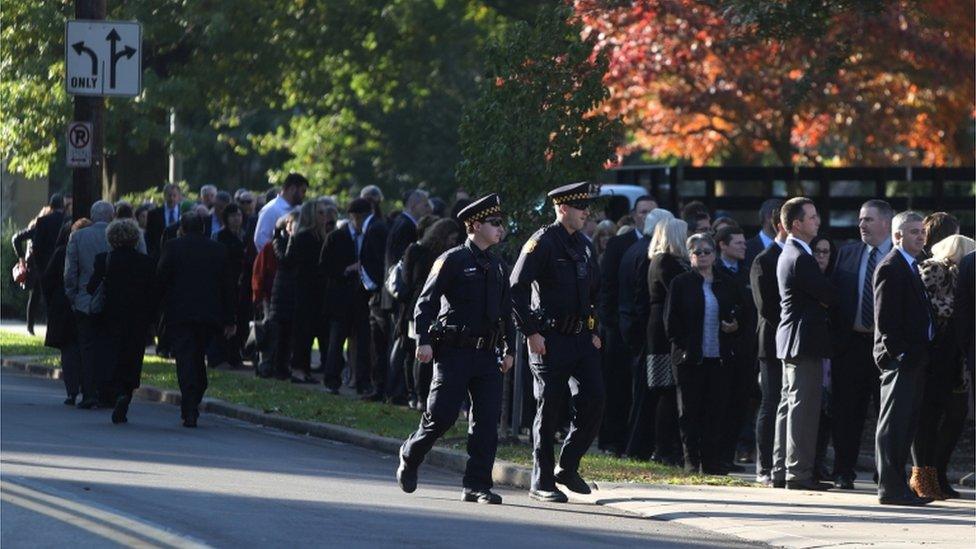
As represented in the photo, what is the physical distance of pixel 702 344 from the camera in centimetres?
1335

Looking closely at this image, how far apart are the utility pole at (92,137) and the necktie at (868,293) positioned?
990cm

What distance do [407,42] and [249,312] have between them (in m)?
14.7

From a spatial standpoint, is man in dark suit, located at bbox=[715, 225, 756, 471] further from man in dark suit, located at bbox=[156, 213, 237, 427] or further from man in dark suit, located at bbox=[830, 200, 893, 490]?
man in dark suit, located at bbox=[156, 213, 237, 427]

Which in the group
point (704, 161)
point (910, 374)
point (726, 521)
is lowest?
point (726, 521)

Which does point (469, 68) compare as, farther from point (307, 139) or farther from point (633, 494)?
point (633, 494)

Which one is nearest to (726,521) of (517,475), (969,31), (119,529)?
(517,475)

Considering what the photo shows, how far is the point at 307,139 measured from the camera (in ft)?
145

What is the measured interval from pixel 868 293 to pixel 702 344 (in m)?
1.23

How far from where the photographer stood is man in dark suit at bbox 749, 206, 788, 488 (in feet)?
42.4

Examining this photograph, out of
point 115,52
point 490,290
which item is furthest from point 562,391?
point 115,52

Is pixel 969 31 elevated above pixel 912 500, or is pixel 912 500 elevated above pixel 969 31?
pixel 969 31

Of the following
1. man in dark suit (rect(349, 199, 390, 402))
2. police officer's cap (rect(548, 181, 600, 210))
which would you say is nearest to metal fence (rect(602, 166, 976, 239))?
man in dark suit (rect(349, 199, 390, 402))

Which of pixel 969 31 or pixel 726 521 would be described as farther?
pixel 969 31

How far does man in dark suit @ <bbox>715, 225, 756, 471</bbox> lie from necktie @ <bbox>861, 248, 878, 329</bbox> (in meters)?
1.01
